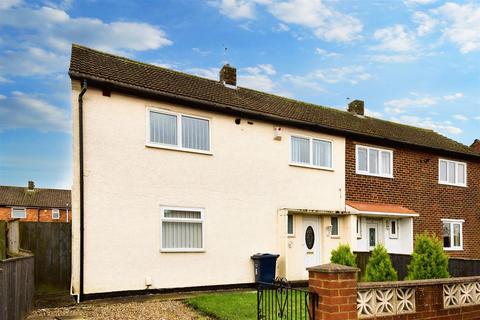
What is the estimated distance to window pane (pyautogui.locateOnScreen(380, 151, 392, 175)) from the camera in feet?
58.8

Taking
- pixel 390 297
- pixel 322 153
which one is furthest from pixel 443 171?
pixel 390 297

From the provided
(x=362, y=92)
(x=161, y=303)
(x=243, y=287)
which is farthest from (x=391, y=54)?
(x=161, y=303)

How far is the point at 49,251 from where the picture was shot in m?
11.4

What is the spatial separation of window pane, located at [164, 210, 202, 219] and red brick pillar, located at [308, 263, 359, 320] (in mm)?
7687

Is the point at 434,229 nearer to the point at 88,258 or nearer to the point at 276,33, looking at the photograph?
the point at 276,33

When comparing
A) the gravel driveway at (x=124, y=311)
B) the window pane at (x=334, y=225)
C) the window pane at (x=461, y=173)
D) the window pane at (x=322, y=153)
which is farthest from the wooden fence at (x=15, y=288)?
the window pane at (x=461, y=173)

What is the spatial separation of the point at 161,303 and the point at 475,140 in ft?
66.0

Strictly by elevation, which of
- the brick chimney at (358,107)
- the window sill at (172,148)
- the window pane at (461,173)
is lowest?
the window pane at (461,173)

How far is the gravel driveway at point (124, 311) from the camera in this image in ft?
28.5

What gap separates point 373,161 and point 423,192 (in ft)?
10.9

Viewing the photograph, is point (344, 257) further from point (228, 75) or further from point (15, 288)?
point (228, 75)

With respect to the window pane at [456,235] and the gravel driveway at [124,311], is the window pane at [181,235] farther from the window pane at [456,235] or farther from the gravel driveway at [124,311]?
the window pane at [456,235]

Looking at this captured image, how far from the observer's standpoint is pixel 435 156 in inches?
773

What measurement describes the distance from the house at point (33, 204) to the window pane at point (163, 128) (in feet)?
121
